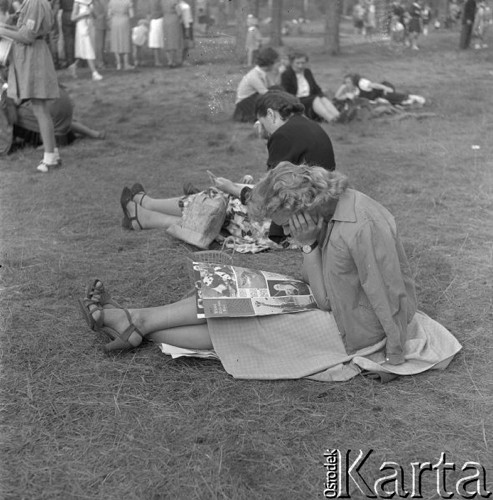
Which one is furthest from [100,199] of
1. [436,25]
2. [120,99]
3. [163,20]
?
[436,25]

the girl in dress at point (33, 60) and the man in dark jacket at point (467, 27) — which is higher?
the girl in dress at point (33, 60)

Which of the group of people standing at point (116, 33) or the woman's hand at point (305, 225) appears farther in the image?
the group of people standing at point (116, 33)

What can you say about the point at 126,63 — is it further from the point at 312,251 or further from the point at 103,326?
the point at 312,251

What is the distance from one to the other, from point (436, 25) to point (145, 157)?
80.4 feet

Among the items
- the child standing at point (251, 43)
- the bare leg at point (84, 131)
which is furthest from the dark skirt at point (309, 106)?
the child standing at point (251, 43)

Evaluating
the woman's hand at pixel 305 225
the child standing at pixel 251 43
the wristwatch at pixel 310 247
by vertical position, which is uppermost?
the woman's hand at pixel 305 225

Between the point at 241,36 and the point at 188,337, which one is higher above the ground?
the point at 241,36

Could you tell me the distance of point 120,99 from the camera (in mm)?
12398

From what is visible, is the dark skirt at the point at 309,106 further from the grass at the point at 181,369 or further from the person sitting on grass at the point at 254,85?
the grass at the point at 181,369

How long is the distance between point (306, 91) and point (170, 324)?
7465mm

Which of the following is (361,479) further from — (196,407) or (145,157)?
(145,157)

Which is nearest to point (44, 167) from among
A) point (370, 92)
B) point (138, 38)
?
point (370, 92)

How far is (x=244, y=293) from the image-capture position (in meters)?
3.69

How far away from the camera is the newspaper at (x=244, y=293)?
3588 millimetres
